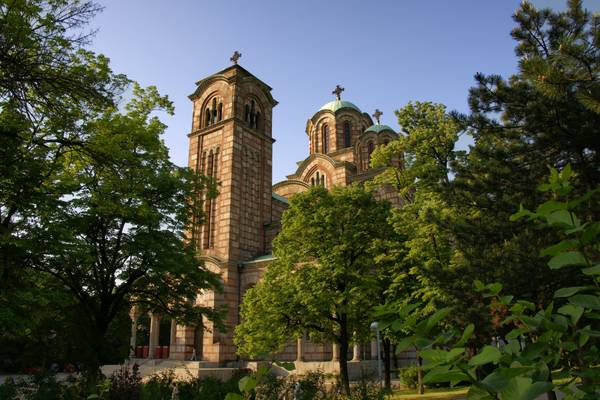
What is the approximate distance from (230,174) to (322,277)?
15.9 meters

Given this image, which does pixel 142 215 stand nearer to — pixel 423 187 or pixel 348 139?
pixel 423 187

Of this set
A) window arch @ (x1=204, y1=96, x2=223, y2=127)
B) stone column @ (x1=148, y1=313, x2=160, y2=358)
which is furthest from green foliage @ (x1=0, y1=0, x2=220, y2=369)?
window arch @ (x1=204, y1=96, x2=223, y2=127)

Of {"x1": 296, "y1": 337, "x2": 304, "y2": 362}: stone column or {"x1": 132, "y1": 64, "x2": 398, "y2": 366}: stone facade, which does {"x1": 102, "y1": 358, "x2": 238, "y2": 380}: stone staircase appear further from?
{"x1": 296, "y1": 337, "x2": 304, "y2": 362}: stone column

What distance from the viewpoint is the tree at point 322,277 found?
19.7 metres

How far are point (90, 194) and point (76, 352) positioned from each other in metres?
5.77

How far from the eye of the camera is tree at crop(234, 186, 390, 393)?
19734mm

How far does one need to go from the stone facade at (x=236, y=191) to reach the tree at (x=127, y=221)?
34.0 ft

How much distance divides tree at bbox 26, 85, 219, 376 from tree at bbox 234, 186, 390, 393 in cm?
301

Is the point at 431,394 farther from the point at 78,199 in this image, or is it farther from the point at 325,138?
the point at 325,138

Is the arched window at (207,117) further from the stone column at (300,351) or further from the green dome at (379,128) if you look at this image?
the stone column at (300,351)

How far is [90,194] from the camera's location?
16234 mm

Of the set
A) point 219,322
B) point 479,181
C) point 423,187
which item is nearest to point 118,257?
Result: point 219,322

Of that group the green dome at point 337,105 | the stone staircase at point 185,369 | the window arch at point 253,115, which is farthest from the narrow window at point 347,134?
the stone staircase at point 185,369

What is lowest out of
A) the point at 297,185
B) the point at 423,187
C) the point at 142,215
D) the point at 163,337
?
the point at 163,337
